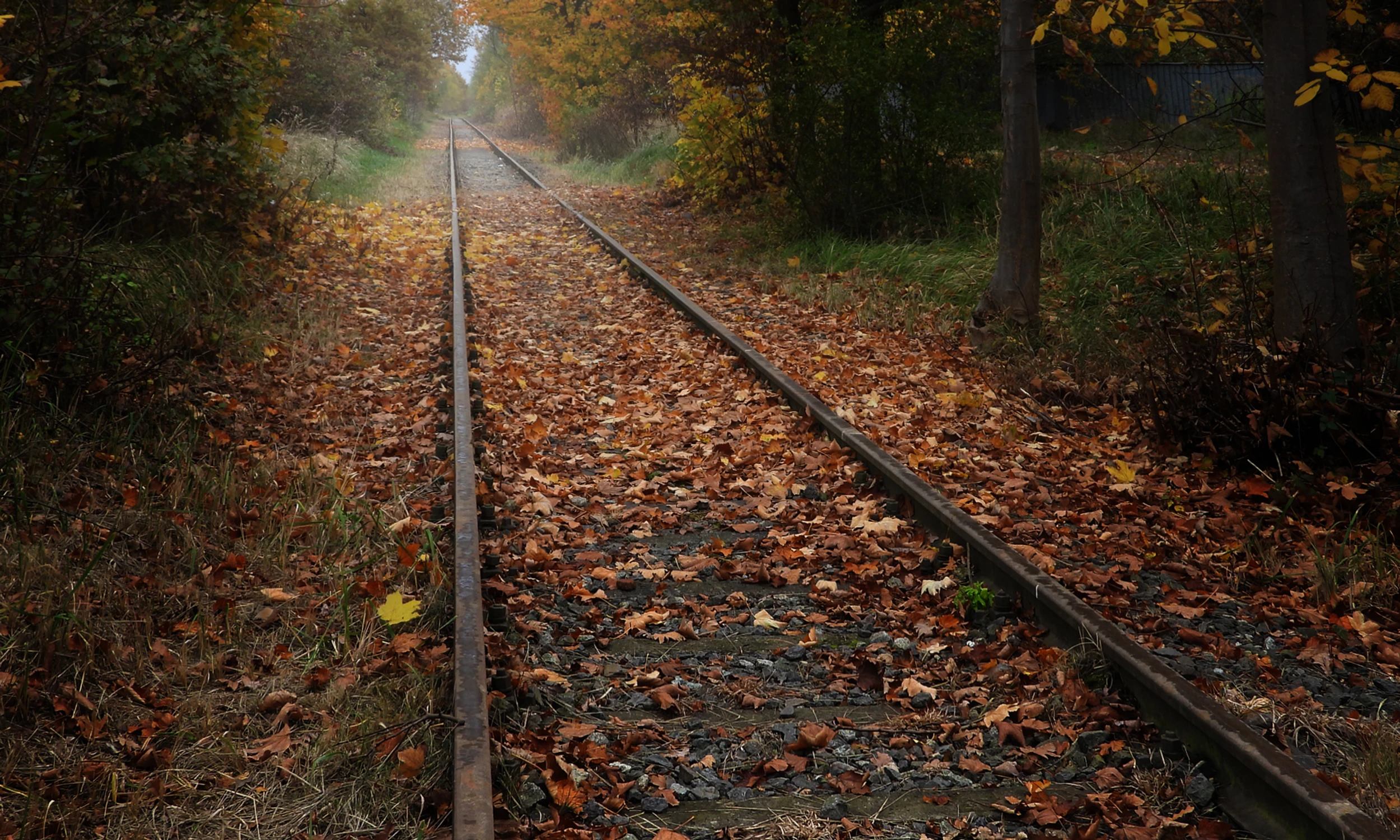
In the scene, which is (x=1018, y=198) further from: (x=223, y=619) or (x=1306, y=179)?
(x=223, y=619)

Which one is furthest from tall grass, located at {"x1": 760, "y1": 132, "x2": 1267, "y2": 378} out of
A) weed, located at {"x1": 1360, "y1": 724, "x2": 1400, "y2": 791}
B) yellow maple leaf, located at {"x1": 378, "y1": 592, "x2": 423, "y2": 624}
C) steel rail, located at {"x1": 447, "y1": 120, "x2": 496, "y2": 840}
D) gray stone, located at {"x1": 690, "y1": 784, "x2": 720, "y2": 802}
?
yellow maple leaf, located at {"x1": 378, "y1": 592, "x2": 423, "y2": 624}

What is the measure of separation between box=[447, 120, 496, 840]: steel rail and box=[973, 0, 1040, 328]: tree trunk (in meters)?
4.65

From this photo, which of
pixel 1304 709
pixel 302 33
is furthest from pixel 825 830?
pixel 302 33

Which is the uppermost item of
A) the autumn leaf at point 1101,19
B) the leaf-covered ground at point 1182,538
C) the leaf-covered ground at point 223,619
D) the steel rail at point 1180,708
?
the autumn leaf at point 1101,19

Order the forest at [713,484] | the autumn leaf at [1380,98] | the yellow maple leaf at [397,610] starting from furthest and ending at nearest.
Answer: the autumn leaf at [1380,98], the yellow maple leaf at [397,610], the forest at [713,484]

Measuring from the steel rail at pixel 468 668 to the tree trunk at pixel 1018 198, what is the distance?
465cm

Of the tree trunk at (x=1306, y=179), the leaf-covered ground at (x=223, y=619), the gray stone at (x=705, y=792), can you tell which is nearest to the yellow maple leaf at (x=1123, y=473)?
the tree trunk at (x=1306, y=179)

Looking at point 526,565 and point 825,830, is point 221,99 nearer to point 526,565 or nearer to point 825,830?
point 526,565

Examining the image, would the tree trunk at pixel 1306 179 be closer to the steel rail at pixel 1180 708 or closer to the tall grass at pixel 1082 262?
the tall grass at pixel 1082 262

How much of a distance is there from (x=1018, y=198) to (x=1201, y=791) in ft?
20.8

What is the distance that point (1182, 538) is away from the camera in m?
4.98

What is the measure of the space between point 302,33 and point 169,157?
1712 centimetres

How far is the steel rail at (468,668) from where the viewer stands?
272 centimetres

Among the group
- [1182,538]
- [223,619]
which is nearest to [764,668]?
[223,619]
